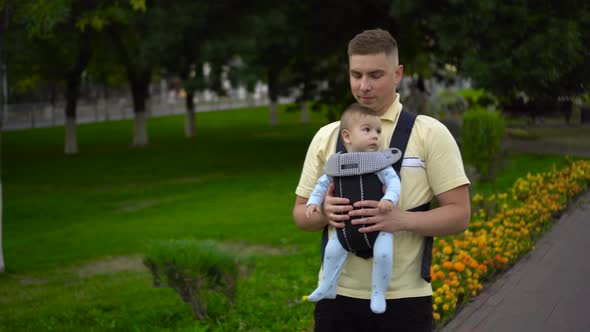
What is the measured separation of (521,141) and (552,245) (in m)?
16.6

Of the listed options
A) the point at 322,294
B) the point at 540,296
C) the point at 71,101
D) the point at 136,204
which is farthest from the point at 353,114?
the point at 71,101

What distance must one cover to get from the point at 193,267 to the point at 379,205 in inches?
160

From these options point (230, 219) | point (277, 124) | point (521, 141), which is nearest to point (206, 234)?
point (230, 219)

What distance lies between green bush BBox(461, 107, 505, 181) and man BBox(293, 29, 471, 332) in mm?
11975

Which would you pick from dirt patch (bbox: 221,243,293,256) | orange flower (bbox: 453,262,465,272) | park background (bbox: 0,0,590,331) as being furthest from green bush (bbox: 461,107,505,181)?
orange flower (bbox: 453,262,465,272)

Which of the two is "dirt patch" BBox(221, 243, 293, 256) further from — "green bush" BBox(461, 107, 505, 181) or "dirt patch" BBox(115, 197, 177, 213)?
"dirt patch" BBox(115, 197, 177, 213)

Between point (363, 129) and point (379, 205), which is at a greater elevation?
point (363, 129)

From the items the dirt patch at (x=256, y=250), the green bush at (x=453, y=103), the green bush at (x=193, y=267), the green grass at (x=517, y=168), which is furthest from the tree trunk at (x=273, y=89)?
the green bush at (x=193, y=267)

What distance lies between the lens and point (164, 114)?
66.9m

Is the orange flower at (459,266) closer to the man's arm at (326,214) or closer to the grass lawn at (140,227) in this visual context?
the grass lawn at (140,227)

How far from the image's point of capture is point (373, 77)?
3.01 meters

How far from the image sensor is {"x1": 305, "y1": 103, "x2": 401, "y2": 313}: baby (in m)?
2.90

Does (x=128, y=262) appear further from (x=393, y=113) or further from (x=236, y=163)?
(x=236, y=163)

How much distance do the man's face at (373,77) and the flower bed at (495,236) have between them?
343cm
